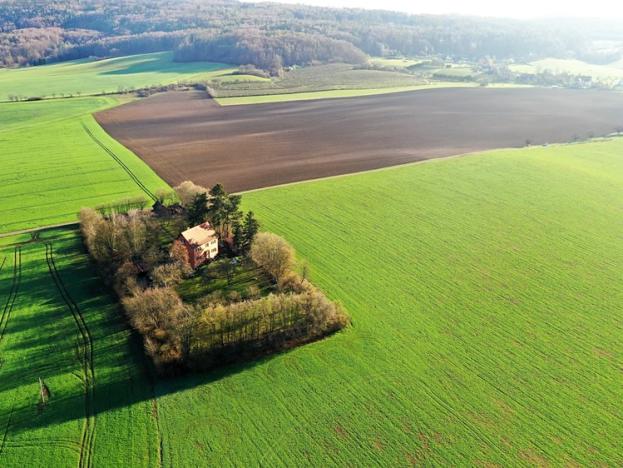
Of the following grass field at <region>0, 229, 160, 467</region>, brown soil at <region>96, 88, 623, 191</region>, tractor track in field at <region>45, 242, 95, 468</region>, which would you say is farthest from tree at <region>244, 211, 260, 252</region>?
brown soil at <region>96, 88, 623, 191</region>

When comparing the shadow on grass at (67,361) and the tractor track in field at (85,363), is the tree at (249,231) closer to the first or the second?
the shadow on grass at (67,361)

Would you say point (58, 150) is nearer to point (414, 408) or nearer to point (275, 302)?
point (275, 302)

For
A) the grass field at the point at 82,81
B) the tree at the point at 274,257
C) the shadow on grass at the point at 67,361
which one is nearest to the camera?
the shadow on grass at the point at 67,361

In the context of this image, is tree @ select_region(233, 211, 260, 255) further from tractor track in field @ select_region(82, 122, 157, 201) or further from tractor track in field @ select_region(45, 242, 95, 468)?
tractor track in field @ select_region(82, 122, 157, 201)

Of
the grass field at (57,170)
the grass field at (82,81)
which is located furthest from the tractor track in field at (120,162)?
the grass field at (82,81)

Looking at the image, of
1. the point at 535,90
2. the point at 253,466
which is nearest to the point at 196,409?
the point at 253,466

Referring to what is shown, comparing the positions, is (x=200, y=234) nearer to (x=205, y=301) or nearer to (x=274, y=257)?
(x=274, y=257)
